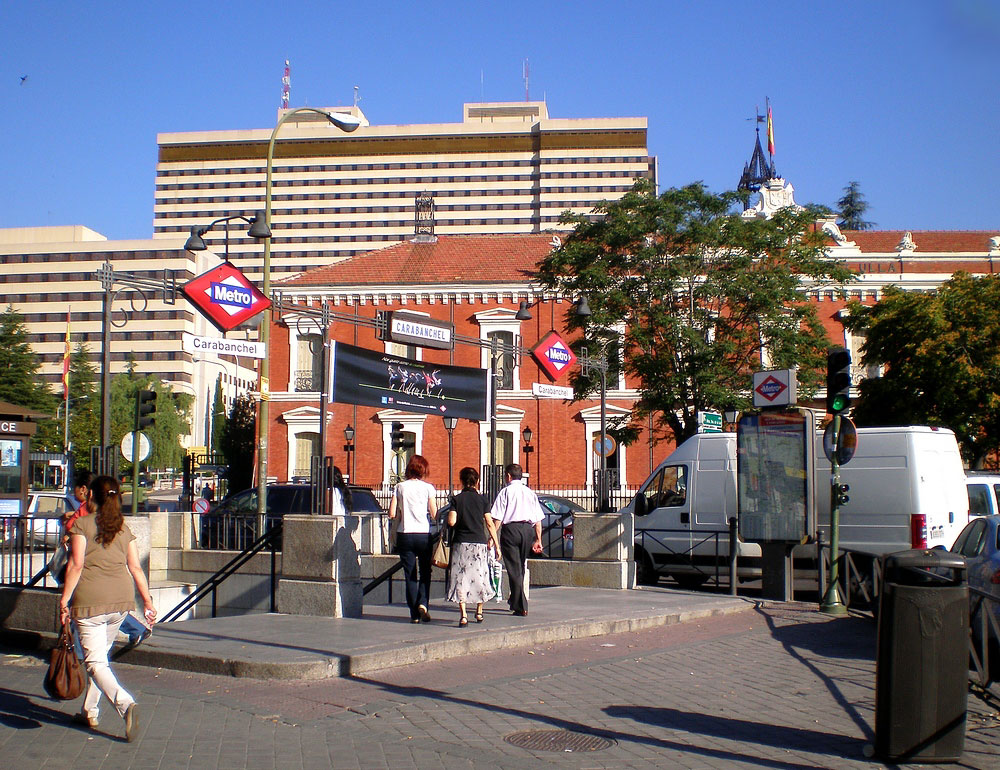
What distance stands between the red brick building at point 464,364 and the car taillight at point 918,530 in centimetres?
2800

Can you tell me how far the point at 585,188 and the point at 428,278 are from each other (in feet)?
223

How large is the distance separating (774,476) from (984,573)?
5.65 m

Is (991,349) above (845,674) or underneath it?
above

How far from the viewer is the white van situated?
52.2ft

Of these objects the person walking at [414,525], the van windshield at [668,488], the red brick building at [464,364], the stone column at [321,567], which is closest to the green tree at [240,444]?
the red brick building at [464,364]

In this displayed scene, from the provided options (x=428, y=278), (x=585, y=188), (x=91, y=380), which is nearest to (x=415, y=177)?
(x=585, y=188)

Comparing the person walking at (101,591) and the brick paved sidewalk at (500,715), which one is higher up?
the person walking at (101,591)

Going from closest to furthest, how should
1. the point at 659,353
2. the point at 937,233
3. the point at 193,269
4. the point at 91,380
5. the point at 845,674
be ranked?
1. the point at 845,674
2. the point at 659,353
3. the point at 937,233
4. the point at 91,380
5. the point at 193,269

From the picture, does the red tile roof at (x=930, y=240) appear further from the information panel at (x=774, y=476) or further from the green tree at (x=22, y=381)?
the green tree at (x=22, y=381)

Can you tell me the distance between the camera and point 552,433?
45.5 meters

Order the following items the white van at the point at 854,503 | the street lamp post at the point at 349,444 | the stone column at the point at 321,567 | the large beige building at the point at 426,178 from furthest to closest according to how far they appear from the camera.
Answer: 1. the large beige building at the point at 426,178
2. the street lamp post at the point at 349,444
3. the white van at the point at 854,503
4. the stone column at the point at 321,567

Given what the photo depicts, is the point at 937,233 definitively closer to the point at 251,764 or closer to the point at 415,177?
the point at 251,764

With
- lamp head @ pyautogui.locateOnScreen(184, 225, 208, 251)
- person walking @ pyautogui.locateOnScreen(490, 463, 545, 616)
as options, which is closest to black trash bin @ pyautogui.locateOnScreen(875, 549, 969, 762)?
person walking @ pyautogui.locateOnScreen(490, 463, 545, 616)

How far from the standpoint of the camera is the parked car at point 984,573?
802 centimetres
